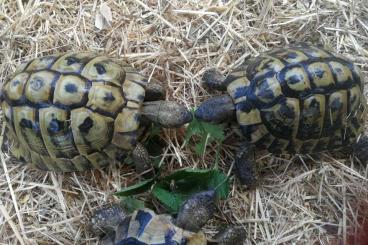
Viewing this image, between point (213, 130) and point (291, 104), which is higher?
point (291, 104)

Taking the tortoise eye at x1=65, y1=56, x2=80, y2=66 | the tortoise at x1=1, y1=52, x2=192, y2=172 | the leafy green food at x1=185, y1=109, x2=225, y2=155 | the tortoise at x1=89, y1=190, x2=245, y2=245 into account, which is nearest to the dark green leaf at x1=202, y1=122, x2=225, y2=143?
the leafy green food at x1=185, y1=109, x2=225, y2=155

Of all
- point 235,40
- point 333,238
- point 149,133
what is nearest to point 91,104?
point 149,133

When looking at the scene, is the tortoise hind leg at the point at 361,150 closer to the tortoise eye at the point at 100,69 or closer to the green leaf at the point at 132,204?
the green leaf at the point at 132,204

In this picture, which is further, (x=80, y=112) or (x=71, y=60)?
(x=71, y=60)

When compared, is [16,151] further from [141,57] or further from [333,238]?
[333,238]

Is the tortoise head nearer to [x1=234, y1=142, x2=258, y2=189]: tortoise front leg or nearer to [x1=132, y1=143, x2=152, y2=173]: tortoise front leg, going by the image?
[x1=234, y1=142, x2=258, y2=189]: tortoise front leg

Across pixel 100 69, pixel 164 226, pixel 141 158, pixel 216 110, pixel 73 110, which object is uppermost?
pixel 100 69

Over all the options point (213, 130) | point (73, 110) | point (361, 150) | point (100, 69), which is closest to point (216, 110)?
point (213, 130)

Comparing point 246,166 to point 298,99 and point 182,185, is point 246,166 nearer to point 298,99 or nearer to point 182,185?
point 182,185
